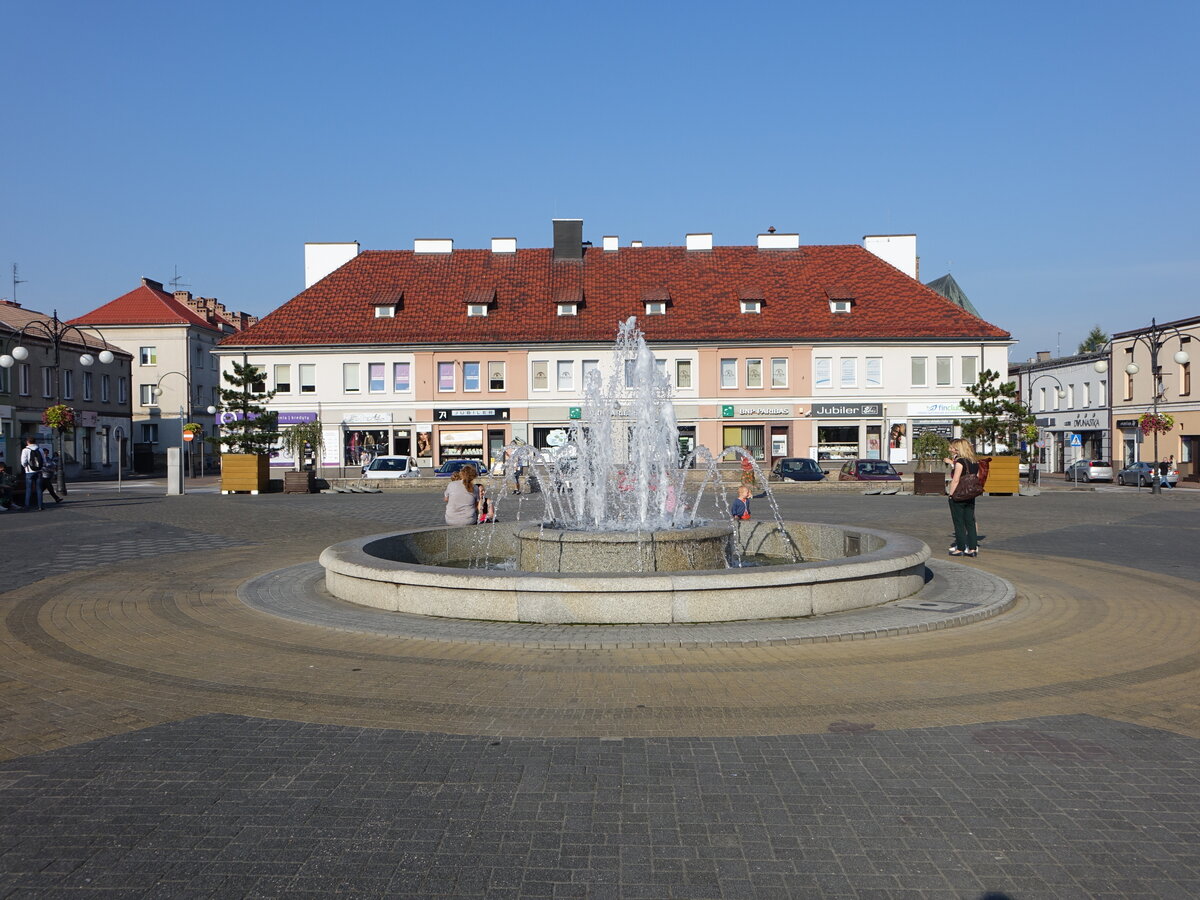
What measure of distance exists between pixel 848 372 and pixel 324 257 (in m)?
31.0

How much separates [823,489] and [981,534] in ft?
50.7

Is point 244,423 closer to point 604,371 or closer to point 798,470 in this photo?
point 604,371

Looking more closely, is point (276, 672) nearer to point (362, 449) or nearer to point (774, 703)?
point (774, 703)

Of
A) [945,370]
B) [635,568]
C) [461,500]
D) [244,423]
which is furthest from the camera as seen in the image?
[945,370]

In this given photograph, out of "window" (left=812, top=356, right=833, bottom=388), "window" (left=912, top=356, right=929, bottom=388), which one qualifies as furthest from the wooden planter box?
"window" (left=912, top=356, right=929, bottom=388)

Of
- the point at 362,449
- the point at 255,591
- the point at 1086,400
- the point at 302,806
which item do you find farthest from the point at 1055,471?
the point at 302,806

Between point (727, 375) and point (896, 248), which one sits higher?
point (896, 248)

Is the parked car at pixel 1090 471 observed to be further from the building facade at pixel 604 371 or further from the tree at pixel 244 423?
the tree at pixel 244 423

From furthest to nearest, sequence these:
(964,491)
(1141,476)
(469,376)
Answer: (469,376)
(1141,476)
(964,491)

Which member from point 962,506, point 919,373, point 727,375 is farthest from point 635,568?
point 919,373

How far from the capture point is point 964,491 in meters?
14.0

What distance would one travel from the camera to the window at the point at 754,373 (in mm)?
50625

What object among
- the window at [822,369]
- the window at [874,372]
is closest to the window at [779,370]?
the window at [822,369]

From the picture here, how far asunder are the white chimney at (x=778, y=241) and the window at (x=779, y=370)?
8.58 meters
